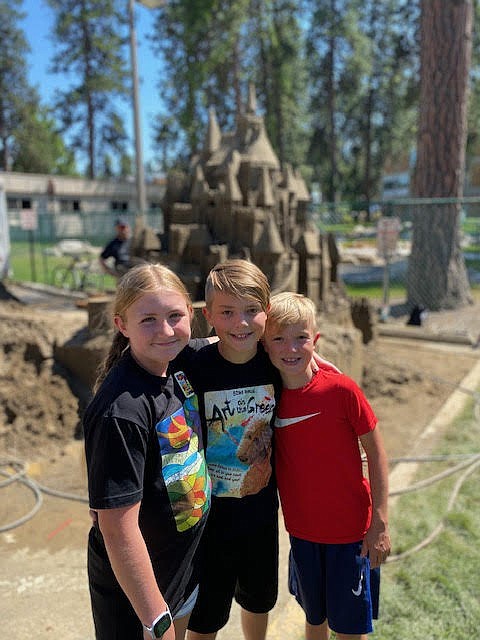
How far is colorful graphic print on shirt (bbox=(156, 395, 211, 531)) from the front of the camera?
59.9 inches

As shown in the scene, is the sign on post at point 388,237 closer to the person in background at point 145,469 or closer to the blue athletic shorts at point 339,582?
the blue athletic shorts at point 339,582

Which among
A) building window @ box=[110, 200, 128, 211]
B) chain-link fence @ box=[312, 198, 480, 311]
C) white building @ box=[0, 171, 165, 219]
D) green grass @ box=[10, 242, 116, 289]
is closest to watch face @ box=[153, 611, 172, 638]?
chain-link fence @ box=[312, 198, 480, 311]

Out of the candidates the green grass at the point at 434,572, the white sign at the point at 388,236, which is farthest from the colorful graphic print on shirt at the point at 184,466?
the white sign at the point at 388,236

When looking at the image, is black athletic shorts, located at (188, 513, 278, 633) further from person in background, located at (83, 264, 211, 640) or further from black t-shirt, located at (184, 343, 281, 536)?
person in background, located at (83, 264, 211, 640)

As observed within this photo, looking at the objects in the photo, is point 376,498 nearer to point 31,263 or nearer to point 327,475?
point 327,475

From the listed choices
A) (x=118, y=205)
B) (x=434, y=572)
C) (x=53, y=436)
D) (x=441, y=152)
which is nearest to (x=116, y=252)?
(x=53, y=436)

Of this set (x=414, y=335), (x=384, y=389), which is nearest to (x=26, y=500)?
(x=384, y=389)

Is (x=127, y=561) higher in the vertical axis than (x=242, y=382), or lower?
lower

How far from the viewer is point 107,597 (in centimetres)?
153

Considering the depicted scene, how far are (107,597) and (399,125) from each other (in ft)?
138

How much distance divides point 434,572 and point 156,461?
2131 mm

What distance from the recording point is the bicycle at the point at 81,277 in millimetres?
13727

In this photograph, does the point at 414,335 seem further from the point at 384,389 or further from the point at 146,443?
the point at 146,443

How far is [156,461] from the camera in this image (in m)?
1.51
